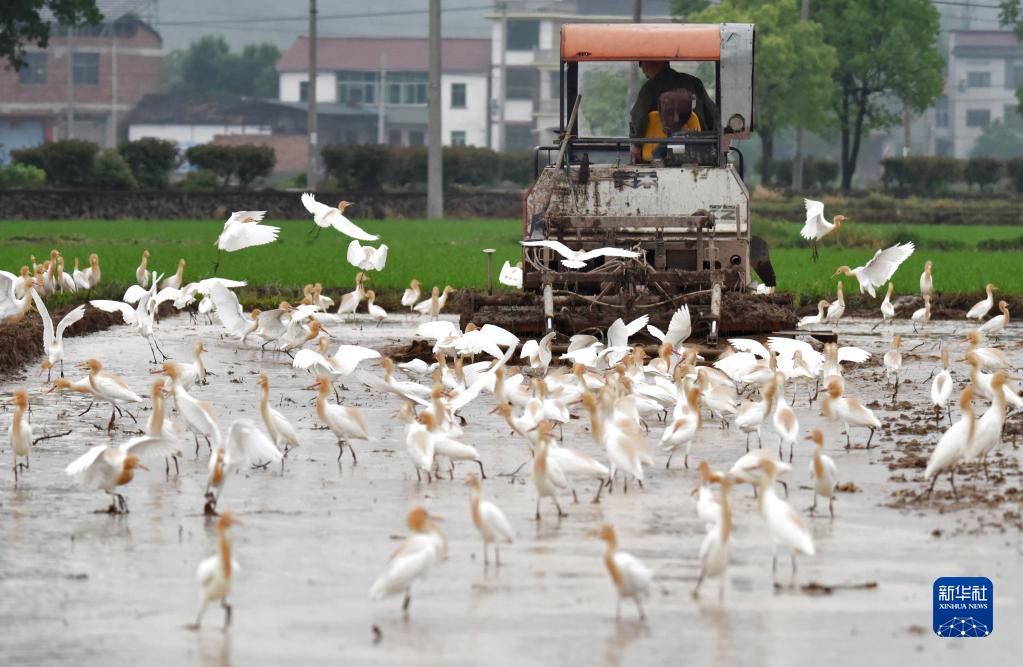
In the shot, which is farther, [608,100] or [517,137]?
[517,137]

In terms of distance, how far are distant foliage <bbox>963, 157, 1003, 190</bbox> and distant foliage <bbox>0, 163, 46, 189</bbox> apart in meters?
31.5

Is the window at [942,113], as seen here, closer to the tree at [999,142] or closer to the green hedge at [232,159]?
the tree at [999,142]

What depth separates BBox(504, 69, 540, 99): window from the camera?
100m

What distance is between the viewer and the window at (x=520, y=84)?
100125mm

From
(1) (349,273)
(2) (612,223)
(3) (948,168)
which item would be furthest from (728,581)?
(3) (948,168)

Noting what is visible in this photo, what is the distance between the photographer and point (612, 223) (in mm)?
15781

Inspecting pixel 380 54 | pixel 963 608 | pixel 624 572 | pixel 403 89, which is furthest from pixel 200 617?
pixel 380 54

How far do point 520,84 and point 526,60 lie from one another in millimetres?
1536

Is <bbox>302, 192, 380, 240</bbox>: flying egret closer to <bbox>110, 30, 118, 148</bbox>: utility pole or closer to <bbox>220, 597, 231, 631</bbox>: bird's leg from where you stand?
<bbox>220, 597, 231, 631</bbox>: bird's leg

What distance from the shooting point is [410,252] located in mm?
32281

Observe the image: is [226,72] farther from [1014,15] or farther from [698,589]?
[698,589]

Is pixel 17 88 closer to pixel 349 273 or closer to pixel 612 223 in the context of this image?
pixel 349 273

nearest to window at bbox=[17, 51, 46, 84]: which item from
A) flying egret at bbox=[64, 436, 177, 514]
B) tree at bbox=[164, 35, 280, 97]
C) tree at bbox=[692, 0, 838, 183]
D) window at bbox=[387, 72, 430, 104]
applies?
window at bbox=[387, 72, 430, 104]

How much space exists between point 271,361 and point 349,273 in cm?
996
